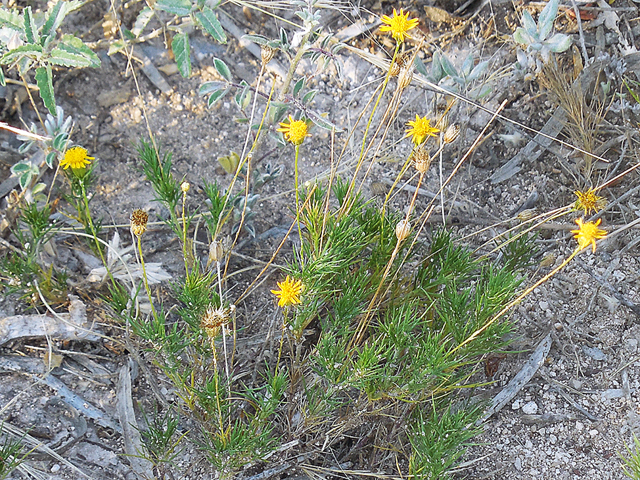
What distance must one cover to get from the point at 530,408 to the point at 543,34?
1.22 m

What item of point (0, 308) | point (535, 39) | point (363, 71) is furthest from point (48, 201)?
point (535, 39)

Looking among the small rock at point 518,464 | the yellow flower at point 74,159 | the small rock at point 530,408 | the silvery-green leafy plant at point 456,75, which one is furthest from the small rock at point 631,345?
the yellow flower at point 74,159

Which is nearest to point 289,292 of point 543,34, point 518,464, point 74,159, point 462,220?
point 74,159

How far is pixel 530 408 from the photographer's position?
185 centimetres

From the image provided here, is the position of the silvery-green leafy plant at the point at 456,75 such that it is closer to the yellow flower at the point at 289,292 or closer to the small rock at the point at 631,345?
the small rock at the point at 631,345

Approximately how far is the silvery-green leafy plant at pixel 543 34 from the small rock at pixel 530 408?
46.0 inches

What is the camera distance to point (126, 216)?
222 centimetres

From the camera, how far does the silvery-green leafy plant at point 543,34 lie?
2.06 m

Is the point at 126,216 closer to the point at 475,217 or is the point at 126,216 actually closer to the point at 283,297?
the point at 283,297

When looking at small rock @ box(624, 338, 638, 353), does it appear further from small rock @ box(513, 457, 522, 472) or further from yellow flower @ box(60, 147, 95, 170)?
yellow flower @ box(60, 147, 95, 170)

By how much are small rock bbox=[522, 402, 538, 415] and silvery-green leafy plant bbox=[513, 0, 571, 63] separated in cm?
117

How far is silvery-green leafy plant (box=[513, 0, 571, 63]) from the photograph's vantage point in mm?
2062

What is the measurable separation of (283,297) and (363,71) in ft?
5.04

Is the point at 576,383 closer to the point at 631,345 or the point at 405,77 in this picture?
the point at 631,345
